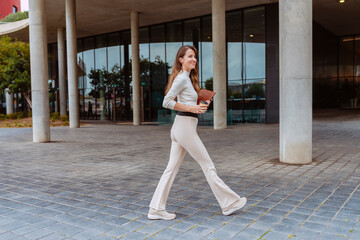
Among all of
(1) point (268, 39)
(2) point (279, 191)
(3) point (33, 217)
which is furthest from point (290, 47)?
(1) point (268, 39)

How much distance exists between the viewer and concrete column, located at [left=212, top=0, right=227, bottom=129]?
638 inches

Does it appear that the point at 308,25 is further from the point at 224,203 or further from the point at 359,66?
the point at 359,66

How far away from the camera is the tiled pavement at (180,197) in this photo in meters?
3.59

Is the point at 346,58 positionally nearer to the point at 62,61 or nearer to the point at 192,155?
the point at 62,61

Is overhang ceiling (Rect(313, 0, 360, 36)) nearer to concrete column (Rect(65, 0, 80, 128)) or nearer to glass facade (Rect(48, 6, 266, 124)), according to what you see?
glass facade (Rect(48, 6, 266, 124))

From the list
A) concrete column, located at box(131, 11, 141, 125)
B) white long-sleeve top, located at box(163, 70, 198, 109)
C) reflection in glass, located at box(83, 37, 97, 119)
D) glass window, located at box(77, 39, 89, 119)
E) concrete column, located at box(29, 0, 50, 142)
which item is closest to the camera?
white long-sleeve top, located at box(163, 70, 198, 109)

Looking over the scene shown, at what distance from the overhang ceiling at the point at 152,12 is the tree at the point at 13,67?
10.7 feet

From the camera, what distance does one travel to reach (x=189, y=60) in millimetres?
3770

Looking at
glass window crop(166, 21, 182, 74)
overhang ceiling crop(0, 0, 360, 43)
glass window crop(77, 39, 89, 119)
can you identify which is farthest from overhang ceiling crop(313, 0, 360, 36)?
glass window crop(77, 39, 89, 119)

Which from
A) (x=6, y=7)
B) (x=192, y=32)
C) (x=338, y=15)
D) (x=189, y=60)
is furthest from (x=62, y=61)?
(x=6, y=7)

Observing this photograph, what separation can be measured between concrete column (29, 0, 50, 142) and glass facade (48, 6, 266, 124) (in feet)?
31.4

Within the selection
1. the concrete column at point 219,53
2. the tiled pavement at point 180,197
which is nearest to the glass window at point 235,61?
the concrete column at point 219,53

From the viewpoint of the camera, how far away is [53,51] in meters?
33.9

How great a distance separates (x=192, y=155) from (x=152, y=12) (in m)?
19.9
